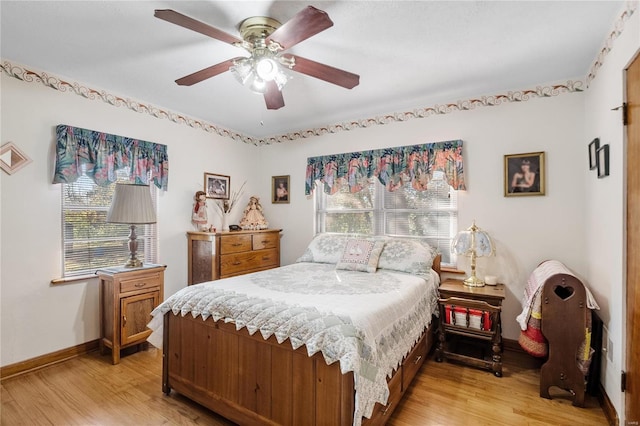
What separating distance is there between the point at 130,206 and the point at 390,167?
270cm

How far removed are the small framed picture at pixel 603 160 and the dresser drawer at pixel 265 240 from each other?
3.43 metres

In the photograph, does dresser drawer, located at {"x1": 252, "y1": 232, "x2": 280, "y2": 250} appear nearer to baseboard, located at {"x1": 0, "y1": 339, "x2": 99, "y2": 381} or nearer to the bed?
the bed

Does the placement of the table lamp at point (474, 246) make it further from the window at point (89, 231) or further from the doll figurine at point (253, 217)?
the window at point (89, 231)

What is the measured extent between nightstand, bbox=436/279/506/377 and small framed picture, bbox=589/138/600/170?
1.22 m

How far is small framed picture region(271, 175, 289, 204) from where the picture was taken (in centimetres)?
443

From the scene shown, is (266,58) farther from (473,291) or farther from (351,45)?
(473,291)

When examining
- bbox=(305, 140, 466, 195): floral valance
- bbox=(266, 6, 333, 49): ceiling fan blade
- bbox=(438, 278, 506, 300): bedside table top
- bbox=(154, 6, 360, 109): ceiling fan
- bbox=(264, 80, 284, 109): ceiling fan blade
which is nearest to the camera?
bbox=(266, 6, 333, 49): ceiling fan blade

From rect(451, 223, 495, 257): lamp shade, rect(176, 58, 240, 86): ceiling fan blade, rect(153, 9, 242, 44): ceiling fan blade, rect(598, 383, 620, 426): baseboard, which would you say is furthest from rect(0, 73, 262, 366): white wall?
rect(598, 383, 620, 426): baseboard

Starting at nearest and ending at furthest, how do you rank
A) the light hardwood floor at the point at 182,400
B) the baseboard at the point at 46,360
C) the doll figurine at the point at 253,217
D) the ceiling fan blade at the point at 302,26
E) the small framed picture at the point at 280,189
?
the ceiling fan blade at the point at 302,26 < the light hardwood floor at the point at 182,400 < the baseboard at the point at 46,360 < the doll figurine at the point at 253,217 < the small framed picture at the point at 280,189

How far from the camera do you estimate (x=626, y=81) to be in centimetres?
178

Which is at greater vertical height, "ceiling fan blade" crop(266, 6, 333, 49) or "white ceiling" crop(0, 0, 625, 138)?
"white ceiling" crop(0, 0, 625, 138)

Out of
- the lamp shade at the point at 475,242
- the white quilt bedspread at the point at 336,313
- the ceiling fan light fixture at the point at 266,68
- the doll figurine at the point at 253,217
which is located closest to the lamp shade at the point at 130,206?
the white quilt bedspread at the point at 336,313

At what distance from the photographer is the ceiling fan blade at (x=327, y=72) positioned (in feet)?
6.48

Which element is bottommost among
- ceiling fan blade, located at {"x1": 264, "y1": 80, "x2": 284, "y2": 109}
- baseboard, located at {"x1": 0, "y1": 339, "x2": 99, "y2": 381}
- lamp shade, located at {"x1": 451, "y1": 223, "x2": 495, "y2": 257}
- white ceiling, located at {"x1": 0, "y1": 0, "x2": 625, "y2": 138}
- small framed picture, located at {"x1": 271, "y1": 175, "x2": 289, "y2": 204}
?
baseboard, located at {"x1": 0, "y1": 339, "x2": 99, "y2": 381}
